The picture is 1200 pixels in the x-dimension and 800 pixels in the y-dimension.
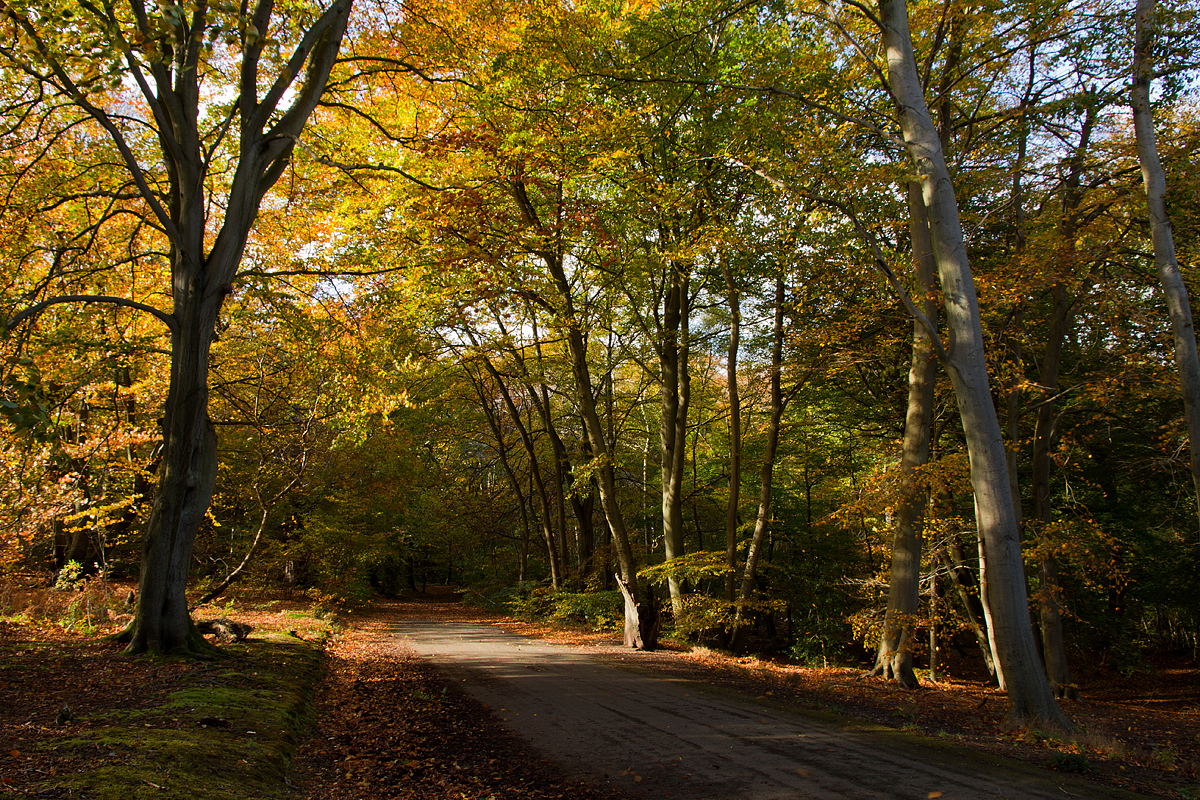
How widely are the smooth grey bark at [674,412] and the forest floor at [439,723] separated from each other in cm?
299

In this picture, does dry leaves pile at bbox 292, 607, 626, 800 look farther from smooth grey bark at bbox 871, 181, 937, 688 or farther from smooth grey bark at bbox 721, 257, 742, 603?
smooth grey bark at bbox 721, 257, 742, 603

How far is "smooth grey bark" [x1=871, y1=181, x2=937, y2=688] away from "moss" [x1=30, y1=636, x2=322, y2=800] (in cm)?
810

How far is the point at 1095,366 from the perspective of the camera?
1286 centimetres

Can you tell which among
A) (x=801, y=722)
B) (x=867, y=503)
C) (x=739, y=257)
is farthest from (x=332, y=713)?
(x=739, y=257)

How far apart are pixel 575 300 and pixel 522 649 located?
7.70 metres

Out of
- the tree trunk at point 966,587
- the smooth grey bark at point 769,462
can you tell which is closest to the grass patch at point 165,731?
the smooth grey bark at point 769,462

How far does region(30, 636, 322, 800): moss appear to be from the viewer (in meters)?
3.27

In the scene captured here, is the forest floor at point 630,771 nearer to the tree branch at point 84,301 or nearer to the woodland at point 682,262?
the woodland at point 682,262

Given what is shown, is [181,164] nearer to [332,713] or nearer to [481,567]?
[332,713]

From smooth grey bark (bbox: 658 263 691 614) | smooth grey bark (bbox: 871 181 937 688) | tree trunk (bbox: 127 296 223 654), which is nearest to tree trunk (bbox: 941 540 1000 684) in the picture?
smooth grey bark (bbox: 871 181 937 688)

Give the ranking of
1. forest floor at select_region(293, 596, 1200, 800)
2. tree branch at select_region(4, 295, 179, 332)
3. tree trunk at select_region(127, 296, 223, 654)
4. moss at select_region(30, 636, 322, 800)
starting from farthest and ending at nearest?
1. tree trunk at select_region(127, 296, 223, 654)
2. tree branch at select_region(4, 295, 179, 332)
3. forest floor at select_region(293, 596, 1200, 800)
4. moss at select_region(30, 636, 322, 800)

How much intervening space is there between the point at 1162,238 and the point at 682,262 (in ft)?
24.1

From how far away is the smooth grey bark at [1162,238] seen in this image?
757 centimetres

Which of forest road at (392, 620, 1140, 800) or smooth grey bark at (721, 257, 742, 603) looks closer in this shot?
forest road at (392, 620, 1140, 800)
